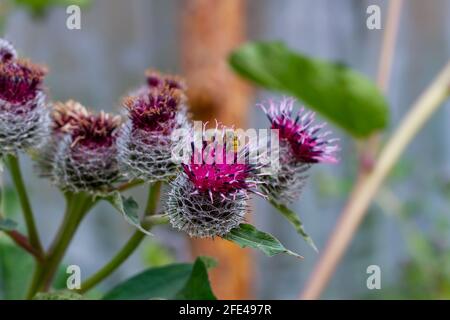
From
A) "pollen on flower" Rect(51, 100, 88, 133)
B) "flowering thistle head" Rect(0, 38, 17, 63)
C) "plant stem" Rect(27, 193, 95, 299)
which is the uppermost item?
"flowering thistle head" Rect(0, 38, 17, 63)

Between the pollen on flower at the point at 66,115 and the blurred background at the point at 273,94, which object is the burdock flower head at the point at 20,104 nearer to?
the pollen on flower at the point at 66,115

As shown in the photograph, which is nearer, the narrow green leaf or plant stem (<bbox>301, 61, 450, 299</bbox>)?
the narrow green leaf

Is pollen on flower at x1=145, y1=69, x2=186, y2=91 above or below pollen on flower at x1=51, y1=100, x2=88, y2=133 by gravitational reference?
above

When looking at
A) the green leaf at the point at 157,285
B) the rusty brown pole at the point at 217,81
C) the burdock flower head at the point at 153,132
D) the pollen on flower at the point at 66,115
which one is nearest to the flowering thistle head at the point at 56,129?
the pollen on flower at the point at 66,115

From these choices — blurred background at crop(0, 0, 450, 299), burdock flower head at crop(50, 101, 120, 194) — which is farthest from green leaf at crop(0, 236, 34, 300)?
blurred background at crop(0, 0, 450, 299)

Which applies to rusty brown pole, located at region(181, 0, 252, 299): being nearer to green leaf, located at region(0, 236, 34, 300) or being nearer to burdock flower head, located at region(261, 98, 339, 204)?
green leaf, located at region(0, 236, 34, 300)

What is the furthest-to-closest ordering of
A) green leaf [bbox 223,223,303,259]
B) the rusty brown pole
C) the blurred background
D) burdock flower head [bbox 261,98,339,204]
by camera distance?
1. the blurred background
2. the rusty brown pole
3. burdock flower head [bbox 261,98,339,204]
4. green leaf [bbox 223,223,303,259]

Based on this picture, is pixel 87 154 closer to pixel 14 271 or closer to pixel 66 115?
pixel 66 115

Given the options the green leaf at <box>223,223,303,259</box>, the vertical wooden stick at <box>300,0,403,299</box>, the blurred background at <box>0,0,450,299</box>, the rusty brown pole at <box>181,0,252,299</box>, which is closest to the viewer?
the green leaf at <box>223,223,303,259</box>
